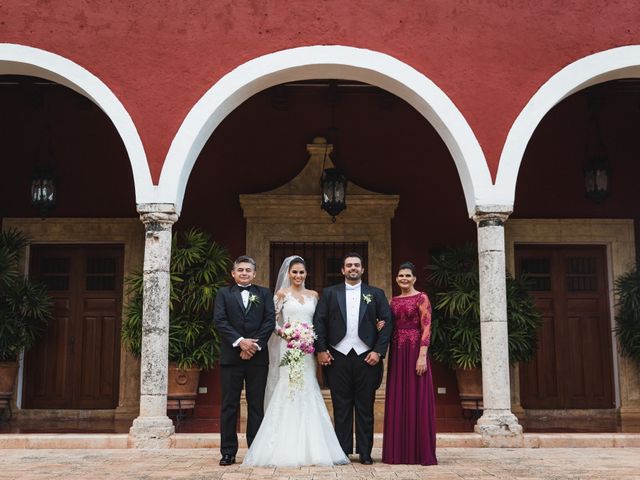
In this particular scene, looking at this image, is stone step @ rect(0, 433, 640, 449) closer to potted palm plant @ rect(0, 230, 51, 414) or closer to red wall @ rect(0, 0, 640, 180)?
potted palm plant @ rect(0, 230, 51, 414)

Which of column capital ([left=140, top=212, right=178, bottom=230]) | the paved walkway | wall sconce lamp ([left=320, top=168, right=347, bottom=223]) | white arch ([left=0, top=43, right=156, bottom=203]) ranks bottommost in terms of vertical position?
the paved walkway

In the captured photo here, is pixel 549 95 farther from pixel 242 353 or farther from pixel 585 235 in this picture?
pixel 242 353

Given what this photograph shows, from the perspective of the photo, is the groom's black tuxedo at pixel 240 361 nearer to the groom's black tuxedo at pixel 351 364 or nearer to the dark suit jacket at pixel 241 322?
the dark suit jacket at pixel 241 322

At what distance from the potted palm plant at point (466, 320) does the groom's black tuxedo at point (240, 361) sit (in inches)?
143

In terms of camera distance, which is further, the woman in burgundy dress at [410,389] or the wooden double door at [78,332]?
the wooden double door at [78,332]

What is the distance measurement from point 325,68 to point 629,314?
16.4 ft

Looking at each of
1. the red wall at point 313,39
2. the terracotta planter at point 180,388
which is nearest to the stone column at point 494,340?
the red wall at point 313,39

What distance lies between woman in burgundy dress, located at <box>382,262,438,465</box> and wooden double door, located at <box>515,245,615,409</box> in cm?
442

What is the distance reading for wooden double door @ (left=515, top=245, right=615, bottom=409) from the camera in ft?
31.5

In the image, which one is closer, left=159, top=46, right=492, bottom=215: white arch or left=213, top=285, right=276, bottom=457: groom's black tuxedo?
left=213, top=285, right=276, bottom=457: groom's black tuxedo

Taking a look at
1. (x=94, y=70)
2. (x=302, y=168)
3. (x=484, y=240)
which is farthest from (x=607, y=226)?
(x=94, y=70)

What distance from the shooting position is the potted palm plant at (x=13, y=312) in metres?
8.62

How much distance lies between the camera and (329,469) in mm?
5129

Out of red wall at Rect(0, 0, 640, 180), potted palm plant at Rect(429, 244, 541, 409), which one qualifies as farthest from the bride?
potted palm plant at Rect(429, 244, 541, 409)
